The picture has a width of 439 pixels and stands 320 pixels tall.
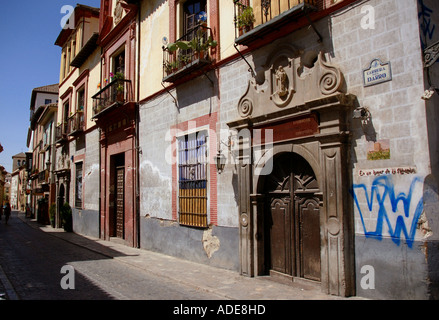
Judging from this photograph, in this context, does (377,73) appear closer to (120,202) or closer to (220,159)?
(220,159)

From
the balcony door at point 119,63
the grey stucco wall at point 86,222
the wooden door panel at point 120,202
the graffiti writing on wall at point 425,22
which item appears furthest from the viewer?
the grey stucco wall at point 86,222

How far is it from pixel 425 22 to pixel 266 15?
3.00 metres

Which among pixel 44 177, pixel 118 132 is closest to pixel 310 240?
pixel 118 132

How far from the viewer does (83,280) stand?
24.9ft

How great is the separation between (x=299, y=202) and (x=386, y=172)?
1.92 meters

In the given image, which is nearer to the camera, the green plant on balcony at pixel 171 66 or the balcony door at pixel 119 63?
the green plant on balcony at pixel 171 66

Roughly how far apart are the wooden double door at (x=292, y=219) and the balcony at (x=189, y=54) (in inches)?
141

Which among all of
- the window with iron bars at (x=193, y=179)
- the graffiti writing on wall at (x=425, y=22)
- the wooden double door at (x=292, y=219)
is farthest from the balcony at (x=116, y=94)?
the graffiti writing on wall at (x=425, y=22)

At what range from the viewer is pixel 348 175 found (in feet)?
19.4

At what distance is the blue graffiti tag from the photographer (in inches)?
198

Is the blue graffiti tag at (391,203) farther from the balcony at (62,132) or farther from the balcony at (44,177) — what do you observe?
the balcony at (44,177)

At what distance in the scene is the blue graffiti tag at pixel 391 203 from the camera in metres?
5.02

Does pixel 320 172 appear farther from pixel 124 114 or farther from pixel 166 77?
pixel 124 114
